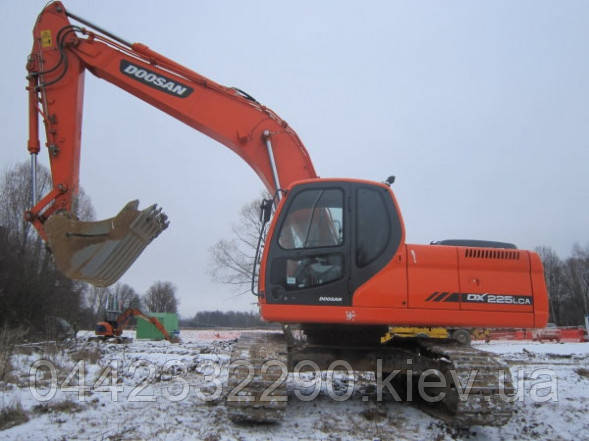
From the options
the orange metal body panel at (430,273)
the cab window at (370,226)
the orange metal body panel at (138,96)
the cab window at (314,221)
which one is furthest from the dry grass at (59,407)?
the orange metal body panel at (430,273)

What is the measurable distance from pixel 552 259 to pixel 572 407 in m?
61.2

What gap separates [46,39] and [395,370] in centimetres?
702

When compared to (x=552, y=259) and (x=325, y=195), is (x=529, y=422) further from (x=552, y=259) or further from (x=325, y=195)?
(x=552, y=259)

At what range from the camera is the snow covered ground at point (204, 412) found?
4.31m

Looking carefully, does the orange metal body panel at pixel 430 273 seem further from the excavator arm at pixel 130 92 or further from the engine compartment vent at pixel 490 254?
the excavator arm at pixel 130 92

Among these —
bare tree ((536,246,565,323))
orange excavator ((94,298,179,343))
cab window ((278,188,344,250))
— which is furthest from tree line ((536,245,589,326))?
cab window ((278,188,344,250))

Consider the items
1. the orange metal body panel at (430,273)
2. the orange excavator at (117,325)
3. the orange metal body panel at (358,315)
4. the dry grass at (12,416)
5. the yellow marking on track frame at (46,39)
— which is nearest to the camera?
the dry grass at (12,416)

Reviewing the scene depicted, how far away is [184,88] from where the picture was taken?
7.29m

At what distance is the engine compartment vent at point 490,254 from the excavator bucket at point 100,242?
4.41 metres

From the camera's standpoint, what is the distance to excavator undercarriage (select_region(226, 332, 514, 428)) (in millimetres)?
4551

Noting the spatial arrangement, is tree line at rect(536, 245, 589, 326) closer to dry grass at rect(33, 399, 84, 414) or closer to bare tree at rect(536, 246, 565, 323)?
bare tree at rect(536, 246, 565, 323)

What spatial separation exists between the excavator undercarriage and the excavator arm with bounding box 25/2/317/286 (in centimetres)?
237

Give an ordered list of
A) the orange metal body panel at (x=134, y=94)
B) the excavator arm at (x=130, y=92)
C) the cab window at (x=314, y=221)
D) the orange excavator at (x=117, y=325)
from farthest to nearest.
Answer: the orange excavator at (x=117, y=325) → the orange metal body panel at (x=134, y=94) → the excavator arm at (x=130, y=92) → the cab window at (x=314, y=221)

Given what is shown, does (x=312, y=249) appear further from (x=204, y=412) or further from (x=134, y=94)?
(x=134, y=94)
